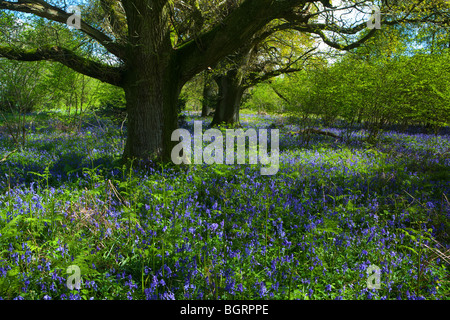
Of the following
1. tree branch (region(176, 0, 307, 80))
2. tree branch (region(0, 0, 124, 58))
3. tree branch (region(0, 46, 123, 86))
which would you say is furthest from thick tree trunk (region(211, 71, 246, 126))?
tree branch (region(0, 0, 124, 58))

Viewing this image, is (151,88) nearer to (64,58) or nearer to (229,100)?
(64,58)

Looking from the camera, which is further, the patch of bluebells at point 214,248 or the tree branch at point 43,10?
Answer: the tree branch at point 43,10

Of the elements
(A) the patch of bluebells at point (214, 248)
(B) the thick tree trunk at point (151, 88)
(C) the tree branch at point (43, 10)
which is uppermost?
(C) the tree branch at point (43, 10)

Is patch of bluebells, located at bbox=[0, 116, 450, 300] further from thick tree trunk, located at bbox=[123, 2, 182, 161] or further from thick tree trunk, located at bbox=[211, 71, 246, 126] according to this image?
thick tree trunk, located at bbox=[211, 71, 246, 126]

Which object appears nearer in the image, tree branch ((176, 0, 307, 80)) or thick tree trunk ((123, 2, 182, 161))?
tree branch ((176, 0, 307, 80))

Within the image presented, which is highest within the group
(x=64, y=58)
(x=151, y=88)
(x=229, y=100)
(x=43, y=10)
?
(x=43, y=10)

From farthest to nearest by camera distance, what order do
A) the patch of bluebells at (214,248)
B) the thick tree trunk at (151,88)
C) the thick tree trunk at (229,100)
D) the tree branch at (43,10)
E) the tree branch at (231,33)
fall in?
1. the thick tree trunk at (229,100)
2. the thick tree trunk at (151,88)
3. the tree branch at (43,10)
4. the tree branch at (231,33)
5. the patch of bluebells at (214,248)

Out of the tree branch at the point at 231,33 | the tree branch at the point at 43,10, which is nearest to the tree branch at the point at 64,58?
the tree branch at the point at 43,10

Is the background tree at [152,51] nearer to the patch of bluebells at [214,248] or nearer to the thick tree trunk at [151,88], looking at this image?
the thick tree trunk at [151,88]

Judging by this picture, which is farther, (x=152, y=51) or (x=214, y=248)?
(x=152, y=51)

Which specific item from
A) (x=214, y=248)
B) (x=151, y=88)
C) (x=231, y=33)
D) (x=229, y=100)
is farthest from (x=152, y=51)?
(x=229, y=100)

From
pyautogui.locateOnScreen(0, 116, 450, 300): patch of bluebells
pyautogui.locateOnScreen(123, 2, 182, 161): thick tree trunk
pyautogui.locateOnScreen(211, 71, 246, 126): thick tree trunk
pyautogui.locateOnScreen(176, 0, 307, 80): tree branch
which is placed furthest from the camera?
pyautogui.locateOnScreen(211, 71, 246, 126): thick tree trunk

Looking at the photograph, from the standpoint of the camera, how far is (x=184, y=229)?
3.21m
